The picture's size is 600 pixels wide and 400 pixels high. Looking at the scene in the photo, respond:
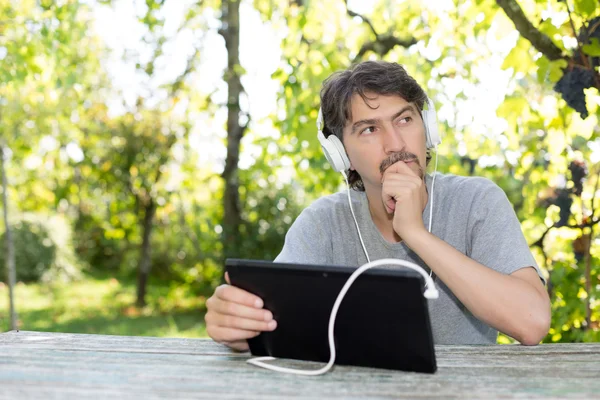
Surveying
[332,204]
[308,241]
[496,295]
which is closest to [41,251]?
[332,204]

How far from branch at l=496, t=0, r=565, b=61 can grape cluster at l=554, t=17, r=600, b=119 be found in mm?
93

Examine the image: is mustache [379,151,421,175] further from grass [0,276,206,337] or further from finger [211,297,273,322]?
grass [0,276,206,337]

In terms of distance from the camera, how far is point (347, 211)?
2.18m

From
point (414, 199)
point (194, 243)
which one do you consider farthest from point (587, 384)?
point (194, 243)

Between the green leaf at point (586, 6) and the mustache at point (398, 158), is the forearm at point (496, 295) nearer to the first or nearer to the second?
the mustache at point (398, 158)

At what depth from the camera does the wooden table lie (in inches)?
41.5

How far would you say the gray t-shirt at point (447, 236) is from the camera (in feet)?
5.90

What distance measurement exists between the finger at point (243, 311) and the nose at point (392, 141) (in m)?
0.82

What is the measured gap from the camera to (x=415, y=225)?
164 centimetres

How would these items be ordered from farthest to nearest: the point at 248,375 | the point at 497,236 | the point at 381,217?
1. the point at 381,217
2. the point at 497,236
3. the point at 248,375

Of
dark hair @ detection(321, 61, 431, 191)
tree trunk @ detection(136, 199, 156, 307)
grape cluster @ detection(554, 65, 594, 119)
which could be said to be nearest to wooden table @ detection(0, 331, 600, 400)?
dark hair @ detection(321, 61, 431, 191)

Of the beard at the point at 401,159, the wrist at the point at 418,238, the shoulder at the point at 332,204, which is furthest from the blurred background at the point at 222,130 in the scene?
the wrist at the point at 418,238

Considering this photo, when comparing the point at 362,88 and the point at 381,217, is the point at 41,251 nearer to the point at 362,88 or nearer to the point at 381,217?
the point at 381,217

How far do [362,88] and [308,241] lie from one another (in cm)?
53
